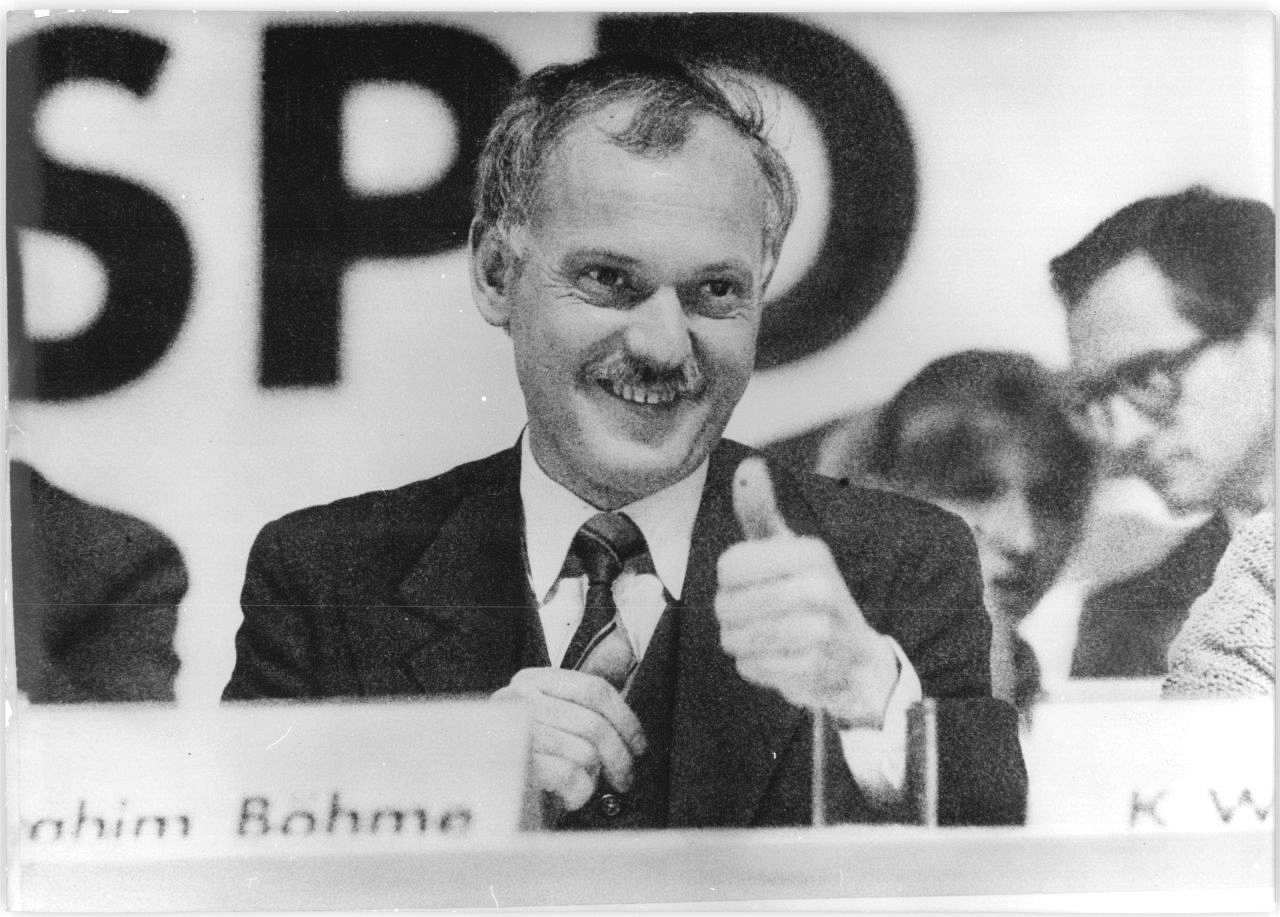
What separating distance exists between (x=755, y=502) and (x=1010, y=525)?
0.82 ft

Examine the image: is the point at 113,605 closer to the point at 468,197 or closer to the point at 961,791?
the point at 468,197

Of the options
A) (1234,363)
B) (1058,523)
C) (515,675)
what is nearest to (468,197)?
(515,675)

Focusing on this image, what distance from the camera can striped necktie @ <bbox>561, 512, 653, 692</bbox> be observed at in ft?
3.71

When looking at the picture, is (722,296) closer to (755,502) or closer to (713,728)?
(755,502)

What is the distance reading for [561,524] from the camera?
3.75 ft

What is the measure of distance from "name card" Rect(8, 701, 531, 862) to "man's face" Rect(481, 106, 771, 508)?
27cm

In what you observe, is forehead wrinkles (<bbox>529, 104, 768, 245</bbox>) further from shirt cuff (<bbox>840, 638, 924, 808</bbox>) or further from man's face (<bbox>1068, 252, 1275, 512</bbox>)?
shirt cuff (<bbox>840, 638, 924, 808</bbox>)

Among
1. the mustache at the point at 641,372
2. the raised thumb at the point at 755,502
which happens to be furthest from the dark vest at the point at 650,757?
the mustache at the point at 641,372

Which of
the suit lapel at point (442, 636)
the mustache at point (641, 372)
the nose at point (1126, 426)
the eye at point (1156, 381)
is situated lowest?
the suit lapel at point (442, 636)

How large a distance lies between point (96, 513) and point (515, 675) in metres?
0.43

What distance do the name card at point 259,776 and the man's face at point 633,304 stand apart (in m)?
0.27

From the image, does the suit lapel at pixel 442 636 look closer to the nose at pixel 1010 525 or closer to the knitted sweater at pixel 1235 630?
the nose at pixel 1010 525

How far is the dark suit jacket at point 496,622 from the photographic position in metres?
1.13

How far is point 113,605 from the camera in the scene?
1.14 meters
